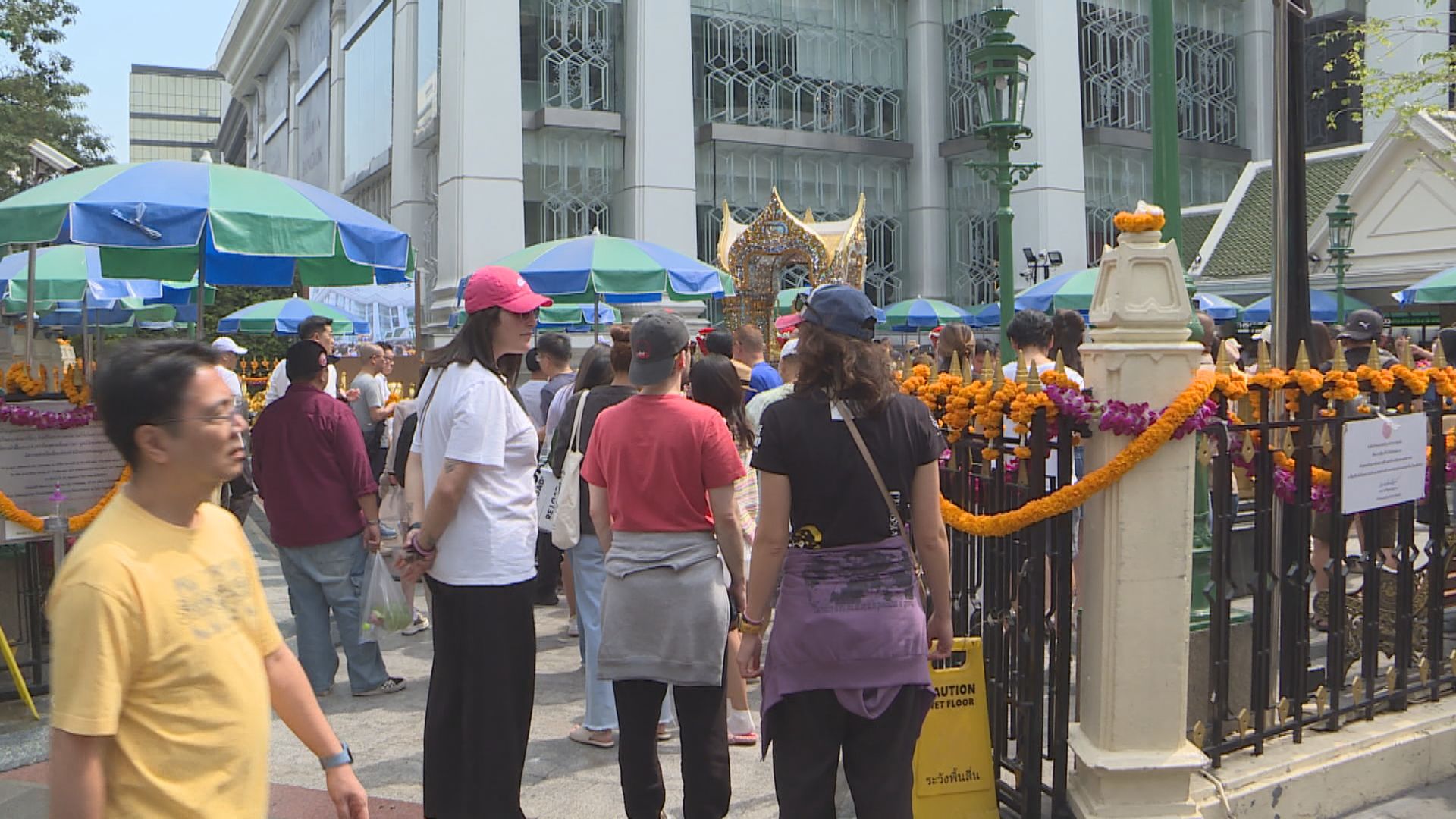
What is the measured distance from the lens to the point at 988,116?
9.02m

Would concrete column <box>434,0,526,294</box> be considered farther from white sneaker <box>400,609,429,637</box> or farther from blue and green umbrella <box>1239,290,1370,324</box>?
white sneaker <box>400,609,429,637</box>

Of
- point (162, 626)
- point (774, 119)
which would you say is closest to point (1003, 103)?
point (162, 626)

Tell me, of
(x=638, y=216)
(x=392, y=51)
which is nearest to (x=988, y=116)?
(x=638, y=216)

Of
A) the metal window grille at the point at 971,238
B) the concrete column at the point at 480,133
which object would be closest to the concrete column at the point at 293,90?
the concrete column at the point at 480,133

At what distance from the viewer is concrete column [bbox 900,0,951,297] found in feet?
104

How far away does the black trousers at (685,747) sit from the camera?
14.2 ft

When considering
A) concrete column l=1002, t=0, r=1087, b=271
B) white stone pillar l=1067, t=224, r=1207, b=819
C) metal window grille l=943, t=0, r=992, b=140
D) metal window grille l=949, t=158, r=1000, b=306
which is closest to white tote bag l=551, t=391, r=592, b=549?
white stone pillar l=1067, t=224, r=1207, b=819

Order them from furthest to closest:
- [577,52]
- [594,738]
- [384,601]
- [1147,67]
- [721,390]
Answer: [1147,67] < [577,52] < [594,738] < [721,390] < [384,601]

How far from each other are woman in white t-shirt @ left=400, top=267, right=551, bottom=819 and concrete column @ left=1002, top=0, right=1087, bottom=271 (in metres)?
27.2

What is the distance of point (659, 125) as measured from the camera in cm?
2714

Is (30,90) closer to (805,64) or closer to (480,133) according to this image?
(480,133)

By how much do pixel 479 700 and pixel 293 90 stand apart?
1856 inches

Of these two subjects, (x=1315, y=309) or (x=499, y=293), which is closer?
(x=499, y=293)

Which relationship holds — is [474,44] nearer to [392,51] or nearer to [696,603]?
[392,51]
